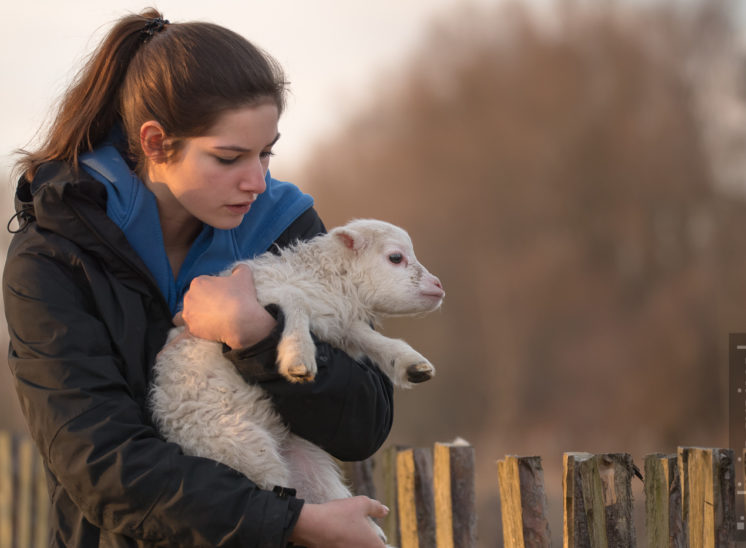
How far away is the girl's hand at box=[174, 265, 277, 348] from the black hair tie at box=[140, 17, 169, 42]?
103 centimetres

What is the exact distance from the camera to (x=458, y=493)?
4793 mm

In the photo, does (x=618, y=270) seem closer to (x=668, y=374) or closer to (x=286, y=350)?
(x=668, y=374)

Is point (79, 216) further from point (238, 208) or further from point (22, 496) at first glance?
point (22, 496)

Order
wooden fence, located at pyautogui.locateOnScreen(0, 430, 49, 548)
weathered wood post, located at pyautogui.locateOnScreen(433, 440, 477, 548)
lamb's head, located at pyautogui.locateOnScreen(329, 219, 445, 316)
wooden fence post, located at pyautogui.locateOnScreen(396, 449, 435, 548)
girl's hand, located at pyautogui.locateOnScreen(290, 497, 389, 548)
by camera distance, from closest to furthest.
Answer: girl's hand, located at pyautogui.locateOnScreen(290, 497, 389, 548) < lamb's head, located at pyautogui.locateOnScreen(329, 219, 445, 316) < weathered wood post, located at pyautogui.locateOnScreen(433, 440, 477, 548) < wooden fence post, located at pyautogui.locateOnScreen(396, 449, 435, 548) < wooden fence, located at pyautogui.locateOnScreen(0, 430, 49, 548)

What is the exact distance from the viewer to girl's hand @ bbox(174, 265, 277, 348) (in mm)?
3049

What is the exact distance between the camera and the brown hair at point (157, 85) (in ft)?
10.0

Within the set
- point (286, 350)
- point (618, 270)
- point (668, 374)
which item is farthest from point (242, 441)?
point (618, 270)

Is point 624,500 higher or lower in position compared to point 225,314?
lower

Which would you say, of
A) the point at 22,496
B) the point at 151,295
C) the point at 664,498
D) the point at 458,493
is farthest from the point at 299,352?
the point at 22,496

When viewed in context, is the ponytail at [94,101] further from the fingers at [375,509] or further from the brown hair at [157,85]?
the fingers at [375,509]

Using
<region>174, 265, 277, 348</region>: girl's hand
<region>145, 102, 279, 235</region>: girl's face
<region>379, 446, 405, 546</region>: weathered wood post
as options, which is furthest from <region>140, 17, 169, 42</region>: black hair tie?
<region>379, 446, 405, 546</region>: weathered wood post

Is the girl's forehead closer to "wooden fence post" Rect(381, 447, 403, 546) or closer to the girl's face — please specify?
the girl's face

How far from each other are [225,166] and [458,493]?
104 inches

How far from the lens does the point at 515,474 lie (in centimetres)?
383
